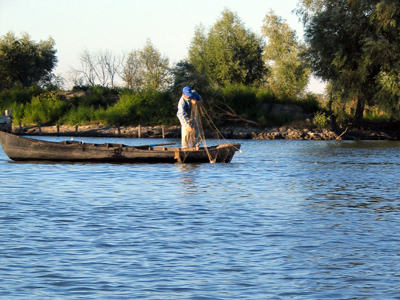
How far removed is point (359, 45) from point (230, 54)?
20331 millimetres

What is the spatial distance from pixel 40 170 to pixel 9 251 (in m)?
13.2

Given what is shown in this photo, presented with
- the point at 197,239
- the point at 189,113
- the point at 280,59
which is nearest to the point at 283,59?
the point at 280,59

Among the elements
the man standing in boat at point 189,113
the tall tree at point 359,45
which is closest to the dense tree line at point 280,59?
the tall tree at point 359,45

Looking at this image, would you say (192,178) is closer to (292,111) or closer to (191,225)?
(191,225)

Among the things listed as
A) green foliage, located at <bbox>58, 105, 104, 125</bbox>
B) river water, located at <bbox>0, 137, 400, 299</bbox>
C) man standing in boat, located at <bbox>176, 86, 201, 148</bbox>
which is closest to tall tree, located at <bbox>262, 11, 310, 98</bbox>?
green foliage, located at <bbox>58, 105, 104, 125</bbox>

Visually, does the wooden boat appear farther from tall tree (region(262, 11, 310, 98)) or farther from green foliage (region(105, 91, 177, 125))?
tall tree (region(262, 11, 310, 98))

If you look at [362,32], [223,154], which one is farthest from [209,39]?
[223,154]

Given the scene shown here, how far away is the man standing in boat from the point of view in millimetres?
22750

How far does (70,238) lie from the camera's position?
9656 mm

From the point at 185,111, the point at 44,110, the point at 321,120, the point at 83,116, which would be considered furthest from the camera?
the point at 44,110

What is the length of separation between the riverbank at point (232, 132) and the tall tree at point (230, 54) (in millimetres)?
12557

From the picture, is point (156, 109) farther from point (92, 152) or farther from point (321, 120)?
point (92, 152)

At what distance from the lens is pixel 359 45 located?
49.6 m

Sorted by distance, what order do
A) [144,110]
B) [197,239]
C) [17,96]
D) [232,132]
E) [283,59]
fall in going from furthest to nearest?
[283,59]
[17,96]
[144,110]
[232,132]
[197,239]
